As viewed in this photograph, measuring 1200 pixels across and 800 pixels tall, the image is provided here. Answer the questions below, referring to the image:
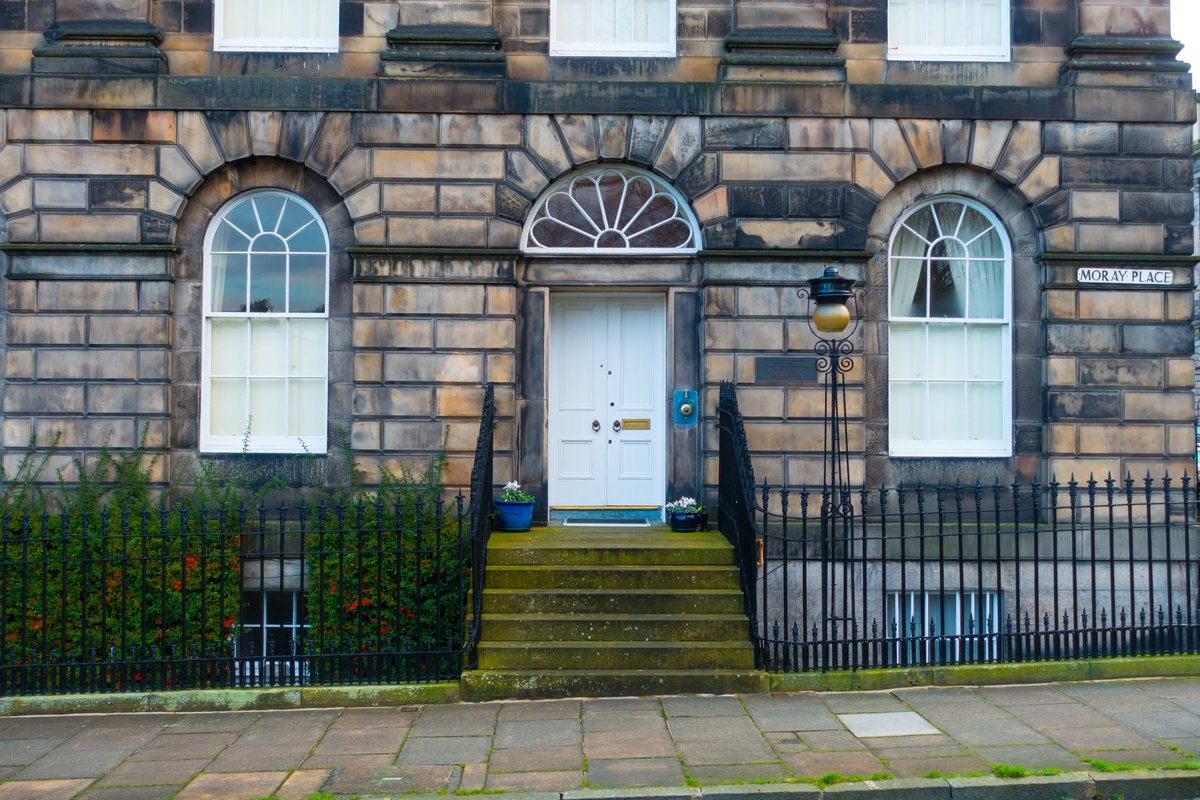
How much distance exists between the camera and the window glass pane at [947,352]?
35.1ft

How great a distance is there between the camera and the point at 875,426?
34.3 feet

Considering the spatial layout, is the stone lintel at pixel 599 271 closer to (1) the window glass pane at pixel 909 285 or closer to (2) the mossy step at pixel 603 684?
(1) the window glass pane at pixel 909 285

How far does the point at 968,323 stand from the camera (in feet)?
35.1

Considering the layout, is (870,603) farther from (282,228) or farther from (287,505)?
(282,228)

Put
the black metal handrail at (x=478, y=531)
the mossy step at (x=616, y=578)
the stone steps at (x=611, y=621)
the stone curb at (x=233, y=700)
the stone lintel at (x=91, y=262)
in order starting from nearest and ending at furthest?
1. the stone curb at (x=233, y=700)
2. the stone steps at (x=611, y=621)
3. the black metal handrail at (x=478, y=531)
4. the mossy step at (x=616, y=578)
5. the stone lintel at (x=91, y=262)

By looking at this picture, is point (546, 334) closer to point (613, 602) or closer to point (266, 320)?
point (266, 320)

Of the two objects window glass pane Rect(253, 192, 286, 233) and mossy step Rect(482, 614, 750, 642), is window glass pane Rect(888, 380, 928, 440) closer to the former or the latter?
mossy step Rect(482, 614, 750, 642)

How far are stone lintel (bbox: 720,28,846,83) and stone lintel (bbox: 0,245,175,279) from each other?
5850 millimetres

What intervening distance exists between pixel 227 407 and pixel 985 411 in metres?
7.64

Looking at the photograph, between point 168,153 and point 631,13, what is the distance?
4811 mm

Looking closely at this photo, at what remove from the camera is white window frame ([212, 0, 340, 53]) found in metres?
10.6

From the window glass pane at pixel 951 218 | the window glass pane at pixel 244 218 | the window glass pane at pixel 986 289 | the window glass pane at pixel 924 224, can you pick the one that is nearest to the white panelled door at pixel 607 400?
the window glass pane at pixel 924 224

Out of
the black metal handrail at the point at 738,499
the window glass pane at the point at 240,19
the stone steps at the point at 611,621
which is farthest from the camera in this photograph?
the window glass pane at the point at 240,19

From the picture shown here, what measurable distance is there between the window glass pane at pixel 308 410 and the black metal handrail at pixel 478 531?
6.79 feet
